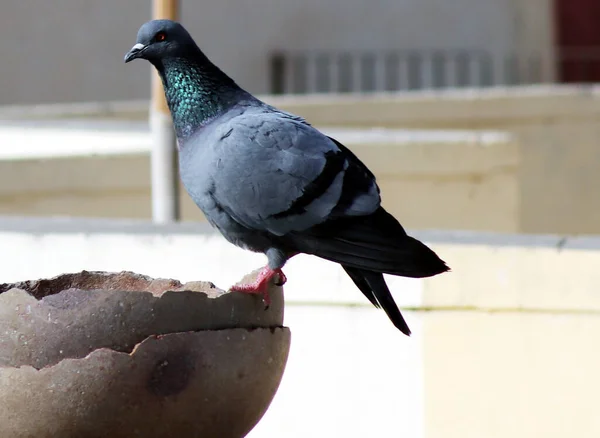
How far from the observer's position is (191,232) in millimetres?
4074

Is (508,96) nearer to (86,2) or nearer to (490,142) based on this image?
(490,142)

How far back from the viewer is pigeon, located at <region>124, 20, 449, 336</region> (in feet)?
9.43

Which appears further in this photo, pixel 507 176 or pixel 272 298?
pixel 507 176

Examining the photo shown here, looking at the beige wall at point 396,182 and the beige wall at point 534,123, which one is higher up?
the beige wall at point 396,182

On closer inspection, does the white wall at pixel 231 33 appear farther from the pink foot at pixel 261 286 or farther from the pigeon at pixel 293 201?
the pink foot at pixel 261 286

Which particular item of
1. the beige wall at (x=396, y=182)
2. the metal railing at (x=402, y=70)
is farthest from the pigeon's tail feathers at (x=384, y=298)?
the metal railing at (x=402, y=70)

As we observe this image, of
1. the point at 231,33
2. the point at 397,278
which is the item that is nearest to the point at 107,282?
the point at 397,278

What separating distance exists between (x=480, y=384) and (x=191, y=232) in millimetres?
1028

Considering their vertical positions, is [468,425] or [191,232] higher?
[191,232]

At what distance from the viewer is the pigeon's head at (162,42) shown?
3088 mm

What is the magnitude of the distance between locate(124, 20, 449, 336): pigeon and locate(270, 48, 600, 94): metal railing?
1230cm

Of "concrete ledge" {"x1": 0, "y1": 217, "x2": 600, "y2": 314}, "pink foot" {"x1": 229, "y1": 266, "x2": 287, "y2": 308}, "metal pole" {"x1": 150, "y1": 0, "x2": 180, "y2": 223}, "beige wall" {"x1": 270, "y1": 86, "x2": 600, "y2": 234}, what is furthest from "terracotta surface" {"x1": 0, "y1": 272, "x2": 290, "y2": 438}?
"beige wall" {"x1": 270, "y1": 86, "x2": 600, "y2": 234}

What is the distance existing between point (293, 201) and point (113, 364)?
61cm

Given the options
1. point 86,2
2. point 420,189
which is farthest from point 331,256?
point 86,2
